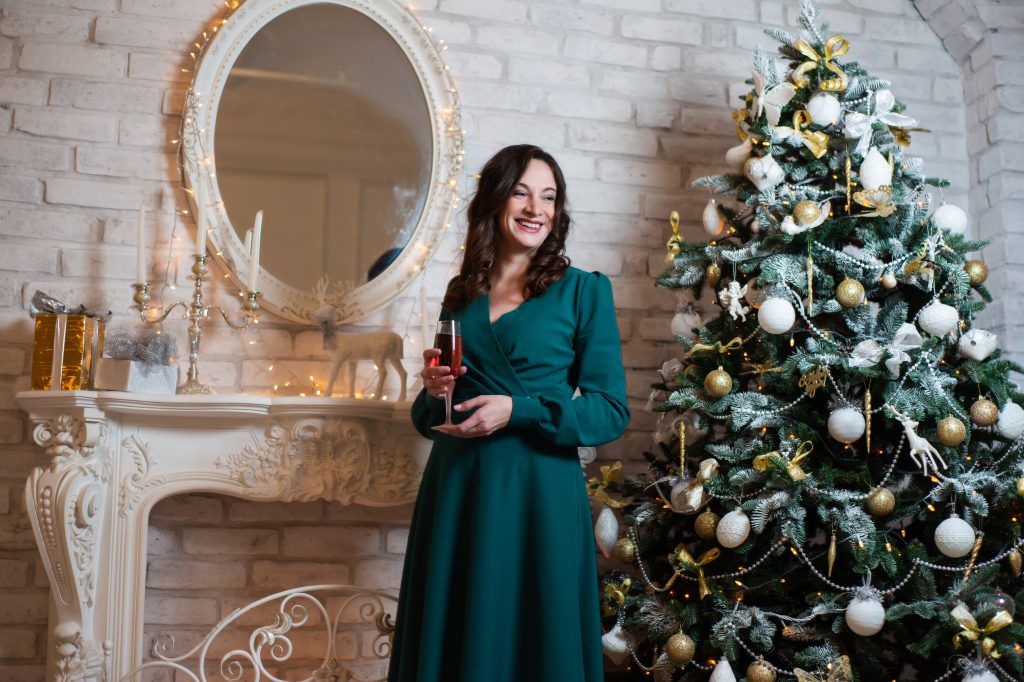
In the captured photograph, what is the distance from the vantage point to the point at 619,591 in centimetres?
207

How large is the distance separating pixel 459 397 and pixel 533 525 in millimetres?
305

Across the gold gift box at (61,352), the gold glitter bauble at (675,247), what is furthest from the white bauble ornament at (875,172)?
the gold gift box at (61,352)

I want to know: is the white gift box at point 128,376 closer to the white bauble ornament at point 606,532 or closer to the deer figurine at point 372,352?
the deer figurine at point 372,352

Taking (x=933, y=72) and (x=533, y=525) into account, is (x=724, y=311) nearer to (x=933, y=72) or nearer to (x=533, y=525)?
(x=533, y=525)

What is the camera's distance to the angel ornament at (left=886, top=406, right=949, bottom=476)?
1.83 m

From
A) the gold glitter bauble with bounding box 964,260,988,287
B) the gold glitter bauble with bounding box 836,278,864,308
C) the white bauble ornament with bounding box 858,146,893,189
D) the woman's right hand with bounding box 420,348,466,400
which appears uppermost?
the white bauble ornament with bounding box 858,146,893,189

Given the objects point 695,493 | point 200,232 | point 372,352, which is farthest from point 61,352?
point 695,493

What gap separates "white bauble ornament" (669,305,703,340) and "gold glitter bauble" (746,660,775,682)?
0.79 metres

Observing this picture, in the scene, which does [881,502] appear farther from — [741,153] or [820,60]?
[820,60]

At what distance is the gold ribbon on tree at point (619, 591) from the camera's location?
2.06 meters

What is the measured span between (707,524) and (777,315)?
49 centimetres

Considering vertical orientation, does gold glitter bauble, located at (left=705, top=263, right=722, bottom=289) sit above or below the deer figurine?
above

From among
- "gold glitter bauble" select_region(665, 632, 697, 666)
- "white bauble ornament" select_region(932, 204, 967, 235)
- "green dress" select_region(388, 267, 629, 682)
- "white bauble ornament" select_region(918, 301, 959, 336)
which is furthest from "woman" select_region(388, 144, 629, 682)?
"white bauble ornament" select_region(932, 204, 967, 235)

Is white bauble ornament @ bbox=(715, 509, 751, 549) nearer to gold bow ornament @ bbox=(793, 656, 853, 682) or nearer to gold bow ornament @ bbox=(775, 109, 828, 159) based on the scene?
gold bow ornament @ bbox=(793, 656, 853, 682)
